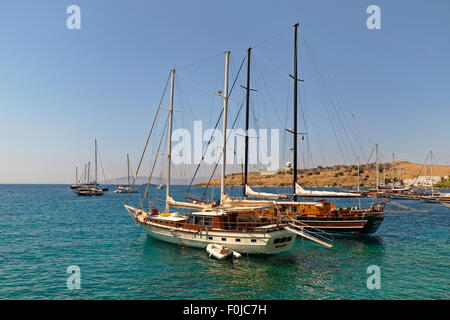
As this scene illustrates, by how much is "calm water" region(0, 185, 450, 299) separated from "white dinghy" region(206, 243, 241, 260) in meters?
0.62

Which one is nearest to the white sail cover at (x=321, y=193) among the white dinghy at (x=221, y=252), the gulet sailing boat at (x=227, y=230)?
the gulet sailing boat at (x=227, y=230)

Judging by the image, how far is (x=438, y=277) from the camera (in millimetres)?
19250

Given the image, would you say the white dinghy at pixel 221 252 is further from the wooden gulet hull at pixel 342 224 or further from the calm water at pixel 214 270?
the wooden gulet hull at pixel 342 224

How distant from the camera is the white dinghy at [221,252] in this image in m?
22.7

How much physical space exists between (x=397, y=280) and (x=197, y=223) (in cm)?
1542

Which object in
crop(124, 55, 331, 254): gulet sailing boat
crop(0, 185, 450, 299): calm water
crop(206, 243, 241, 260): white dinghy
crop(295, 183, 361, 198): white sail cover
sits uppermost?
crop(295, 183, 361, 198): white sail cover

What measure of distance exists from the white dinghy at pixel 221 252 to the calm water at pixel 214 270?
24.4 inches

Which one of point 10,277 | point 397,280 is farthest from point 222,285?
point 10,277

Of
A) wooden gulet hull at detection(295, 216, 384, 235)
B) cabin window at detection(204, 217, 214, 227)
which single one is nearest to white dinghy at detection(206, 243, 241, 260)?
cabin window at detection(204, 217, 214, 227)

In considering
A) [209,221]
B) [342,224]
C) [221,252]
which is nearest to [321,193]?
[342,224]

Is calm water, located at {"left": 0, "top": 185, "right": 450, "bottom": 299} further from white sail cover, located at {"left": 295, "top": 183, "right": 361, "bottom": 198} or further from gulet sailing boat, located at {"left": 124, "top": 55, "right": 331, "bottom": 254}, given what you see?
white sail cover, located at {"left": 295, "top": 183, "right": 361, "bottom": 198}

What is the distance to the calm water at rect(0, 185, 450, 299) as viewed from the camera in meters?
16.7

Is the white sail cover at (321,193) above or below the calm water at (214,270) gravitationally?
above
